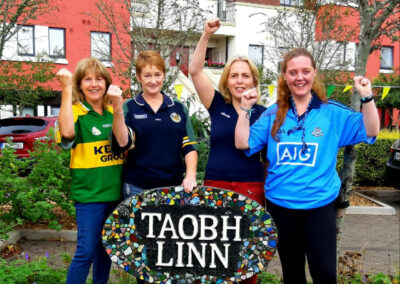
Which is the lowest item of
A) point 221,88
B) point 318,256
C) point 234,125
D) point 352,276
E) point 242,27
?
point 352,276

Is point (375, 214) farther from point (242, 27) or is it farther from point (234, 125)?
point (242, 27)

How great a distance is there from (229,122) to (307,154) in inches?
23.2

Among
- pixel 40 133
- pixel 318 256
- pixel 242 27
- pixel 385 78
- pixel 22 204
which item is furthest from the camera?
pixel 242 27

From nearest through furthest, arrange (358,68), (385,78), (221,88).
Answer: (221,88) → (358,68) → (385,78)

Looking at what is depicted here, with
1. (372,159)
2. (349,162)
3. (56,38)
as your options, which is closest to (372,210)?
(372,159)

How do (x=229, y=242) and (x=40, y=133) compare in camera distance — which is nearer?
(x=229, y=242)

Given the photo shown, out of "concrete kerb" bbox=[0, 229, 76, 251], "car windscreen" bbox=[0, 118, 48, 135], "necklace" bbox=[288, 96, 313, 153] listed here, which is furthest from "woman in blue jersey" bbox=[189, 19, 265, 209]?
"car windscreen" bbox=[0, 118, 48, 135]

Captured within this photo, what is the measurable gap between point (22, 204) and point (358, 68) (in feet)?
12.5

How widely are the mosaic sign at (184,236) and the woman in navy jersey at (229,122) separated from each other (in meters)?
0.21

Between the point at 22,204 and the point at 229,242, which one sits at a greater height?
the point at 229,242

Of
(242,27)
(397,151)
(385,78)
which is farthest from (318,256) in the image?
(242,27)

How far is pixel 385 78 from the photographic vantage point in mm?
19203

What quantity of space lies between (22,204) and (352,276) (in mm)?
3486

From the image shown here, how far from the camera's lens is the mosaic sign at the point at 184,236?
250 centimetres
